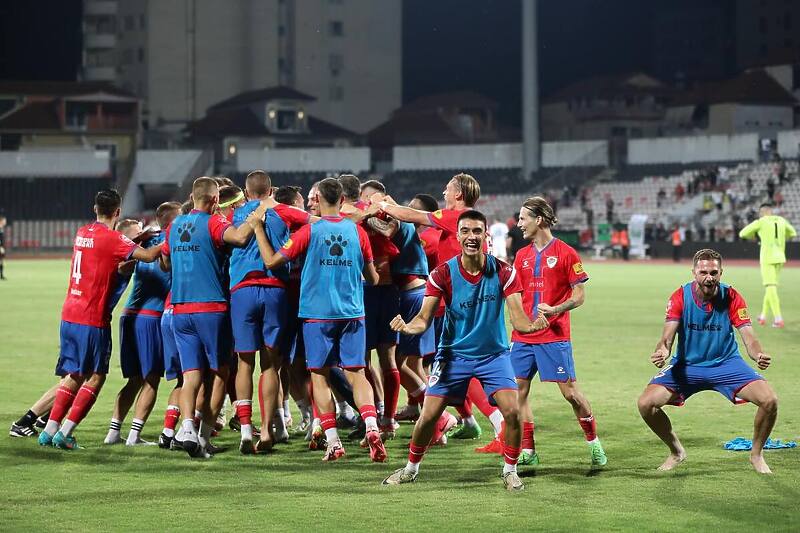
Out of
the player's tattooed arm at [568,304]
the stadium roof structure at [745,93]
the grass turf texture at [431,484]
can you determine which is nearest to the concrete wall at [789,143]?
the stadium roof structure at [745,93]

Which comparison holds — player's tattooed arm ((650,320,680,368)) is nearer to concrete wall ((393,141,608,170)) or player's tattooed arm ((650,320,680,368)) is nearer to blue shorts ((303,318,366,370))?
blue shorts ((303,318,366,370))

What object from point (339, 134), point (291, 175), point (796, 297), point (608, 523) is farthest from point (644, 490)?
point (339, 134)

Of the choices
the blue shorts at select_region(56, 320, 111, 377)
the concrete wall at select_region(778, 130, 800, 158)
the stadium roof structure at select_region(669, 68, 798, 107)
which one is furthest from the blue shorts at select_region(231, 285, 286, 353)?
the stadium roof structure at select_region(669, 68, 798, 107)

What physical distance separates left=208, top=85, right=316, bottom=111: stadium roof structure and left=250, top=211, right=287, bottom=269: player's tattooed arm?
86050 mm

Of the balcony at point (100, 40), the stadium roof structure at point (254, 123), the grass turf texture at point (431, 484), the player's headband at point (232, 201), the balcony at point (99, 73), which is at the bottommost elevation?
the grass turf texture at point (431, 484)

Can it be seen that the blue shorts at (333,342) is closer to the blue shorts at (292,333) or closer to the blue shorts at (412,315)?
the blue shorts at (292,333)

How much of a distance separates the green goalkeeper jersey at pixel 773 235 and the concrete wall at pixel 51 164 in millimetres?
61277

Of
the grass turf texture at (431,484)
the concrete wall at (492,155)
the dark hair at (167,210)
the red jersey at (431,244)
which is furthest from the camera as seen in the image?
the concrete wall at (492,155)

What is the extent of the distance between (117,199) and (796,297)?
23245 mm

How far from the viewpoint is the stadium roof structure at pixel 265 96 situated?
311 ft

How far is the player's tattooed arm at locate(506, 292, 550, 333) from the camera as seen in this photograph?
331 inches

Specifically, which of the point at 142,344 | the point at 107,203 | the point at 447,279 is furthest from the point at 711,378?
the point at 107,203

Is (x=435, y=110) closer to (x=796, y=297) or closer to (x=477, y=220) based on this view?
(x=796, y=297)

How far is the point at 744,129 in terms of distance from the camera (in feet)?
276
